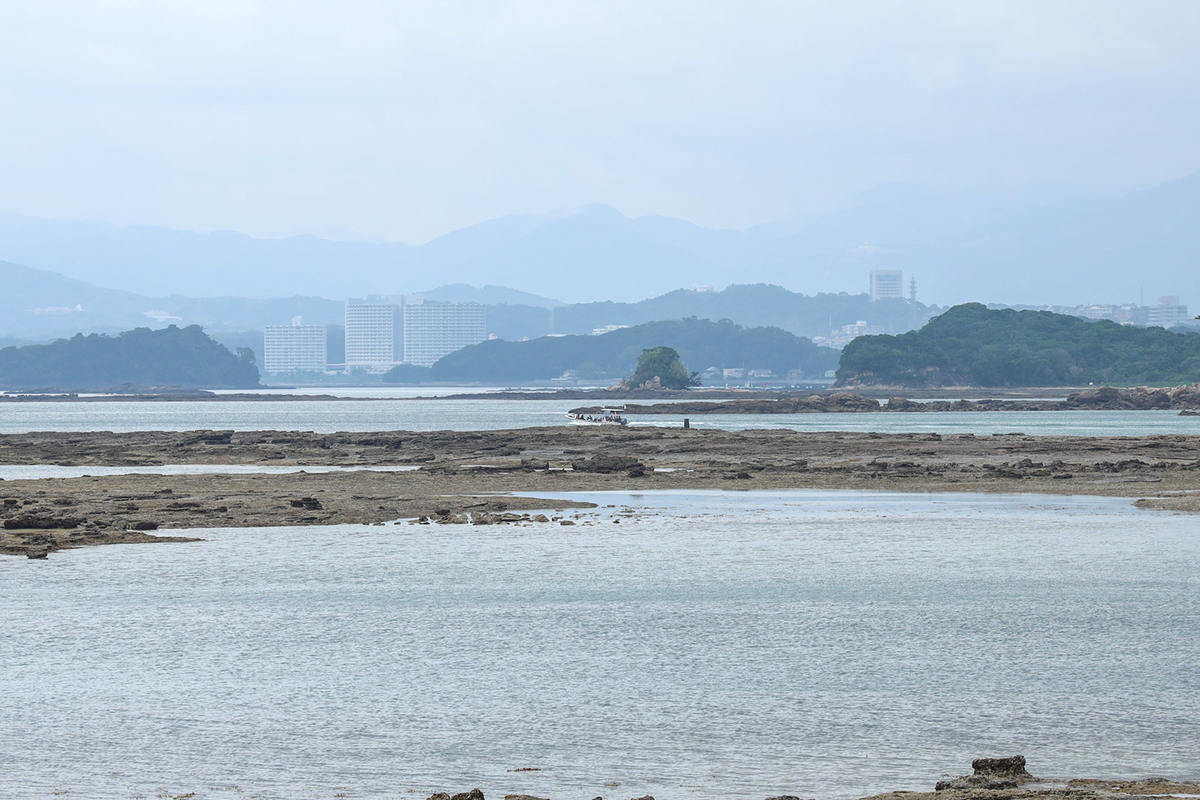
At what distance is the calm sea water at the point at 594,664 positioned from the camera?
12.1 m

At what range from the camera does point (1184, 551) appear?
26000mm

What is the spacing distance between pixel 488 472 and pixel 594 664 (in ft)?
102

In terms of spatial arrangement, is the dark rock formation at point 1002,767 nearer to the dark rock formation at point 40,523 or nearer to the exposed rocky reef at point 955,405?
the dark rock formation at point 40,523

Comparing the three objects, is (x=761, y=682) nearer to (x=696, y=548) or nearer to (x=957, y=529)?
(x=696, y=548)

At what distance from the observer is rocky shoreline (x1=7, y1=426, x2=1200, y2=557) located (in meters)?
32.9

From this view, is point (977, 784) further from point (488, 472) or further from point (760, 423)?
point (760, 423)

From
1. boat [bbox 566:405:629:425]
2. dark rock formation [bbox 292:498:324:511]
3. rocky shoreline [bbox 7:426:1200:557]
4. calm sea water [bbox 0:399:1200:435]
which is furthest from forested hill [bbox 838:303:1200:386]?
dark rock formation [bbox 292:498:324:511]

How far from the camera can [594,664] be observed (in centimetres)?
1664

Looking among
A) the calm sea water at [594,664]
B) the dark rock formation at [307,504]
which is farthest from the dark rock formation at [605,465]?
the calm sea water at [594,664]

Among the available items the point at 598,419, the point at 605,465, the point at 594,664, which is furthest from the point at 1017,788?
the point at 598,419

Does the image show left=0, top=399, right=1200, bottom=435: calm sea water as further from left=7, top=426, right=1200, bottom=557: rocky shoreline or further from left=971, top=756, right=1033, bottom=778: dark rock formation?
left=971, top=756, right=1033, bottom=778: dark rock formation

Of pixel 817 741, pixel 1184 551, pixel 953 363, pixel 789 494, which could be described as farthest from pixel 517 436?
pixel 953 363

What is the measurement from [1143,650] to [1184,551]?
10092 millimetres

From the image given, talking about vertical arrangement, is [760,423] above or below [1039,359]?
below
